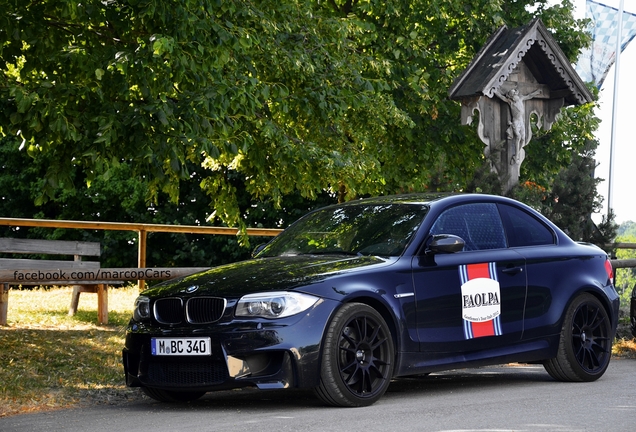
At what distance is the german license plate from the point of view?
753 centimetres

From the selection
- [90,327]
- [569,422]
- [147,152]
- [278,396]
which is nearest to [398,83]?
[90,327]

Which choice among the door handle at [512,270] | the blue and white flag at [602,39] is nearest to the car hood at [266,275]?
the door handle at [512,270]

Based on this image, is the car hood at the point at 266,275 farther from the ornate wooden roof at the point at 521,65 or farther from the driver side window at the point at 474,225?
the ornate wooden roof at the point at 521,65

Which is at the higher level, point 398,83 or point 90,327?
point 398,83

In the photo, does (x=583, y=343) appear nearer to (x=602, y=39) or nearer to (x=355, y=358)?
(x=355, y=358)

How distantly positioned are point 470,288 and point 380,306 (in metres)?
0.98

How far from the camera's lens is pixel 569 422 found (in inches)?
273

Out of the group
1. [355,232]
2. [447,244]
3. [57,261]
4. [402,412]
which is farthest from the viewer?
[57,261]

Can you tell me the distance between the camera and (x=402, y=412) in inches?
292

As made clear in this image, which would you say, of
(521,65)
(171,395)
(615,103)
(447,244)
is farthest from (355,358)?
(615,103)

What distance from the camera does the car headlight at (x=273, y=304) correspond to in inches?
294

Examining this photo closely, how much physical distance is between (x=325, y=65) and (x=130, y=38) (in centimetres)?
406

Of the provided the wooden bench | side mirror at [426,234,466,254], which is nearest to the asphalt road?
side mirror at [426,234,466,254]

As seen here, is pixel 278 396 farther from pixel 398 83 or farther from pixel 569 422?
pixel 398 83
